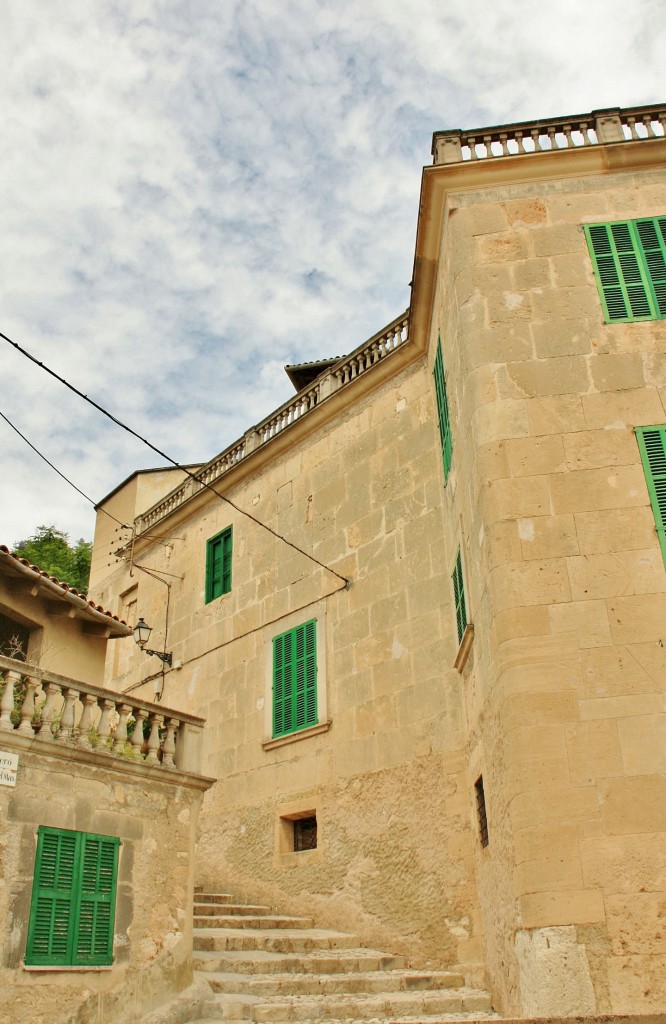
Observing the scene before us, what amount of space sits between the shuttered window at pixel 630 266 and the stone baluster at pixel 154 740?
251 inches

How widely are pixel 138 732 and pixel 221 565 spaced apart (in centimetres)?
722

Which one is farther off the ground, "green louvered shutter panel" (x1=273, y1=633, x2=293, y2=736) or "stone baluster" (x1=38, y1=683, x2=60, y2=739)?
"green louvered shutter panel" (x1=273, y1=633, x2=293, y2=736)

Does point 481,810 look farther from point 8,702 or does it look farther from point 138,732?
point 8,702

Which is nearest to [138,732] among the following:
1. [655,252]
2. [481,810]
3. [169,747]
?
[169,747]

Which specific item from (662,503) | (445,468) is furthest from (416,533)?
(662,503)

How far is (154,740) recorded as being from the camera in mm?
9398

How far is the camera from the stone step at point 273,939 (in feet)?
32.6

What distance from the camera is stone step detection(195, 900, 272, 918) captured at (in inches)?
461

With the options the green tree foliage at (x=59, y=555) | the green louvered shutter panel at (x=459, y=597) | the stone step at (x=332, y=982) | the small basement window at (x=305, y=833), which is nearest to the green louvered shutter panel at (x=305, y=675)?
the small basement window at (x=305, y=833)

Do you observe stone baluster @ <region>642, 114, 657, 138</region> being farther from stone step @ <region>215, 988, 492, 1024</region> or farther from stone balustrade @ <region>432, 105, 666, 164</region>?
stone step @ <region>215, 988, 492, 1024</region>

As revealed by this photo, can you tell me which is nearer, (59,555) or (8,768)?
(8,768)

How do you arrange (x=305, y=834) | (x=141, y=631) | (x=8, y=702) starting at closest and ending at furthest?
1. (x=8, y=702)
2. (x=305, y=834)
3. (x=141, y=631)

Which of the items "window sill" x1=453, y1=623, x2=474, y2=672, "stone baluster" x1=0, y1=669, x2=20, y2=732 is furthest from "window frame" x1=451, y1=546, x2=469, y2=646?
"stone baluster" x1=0, y1=669, x2=20, y2=732

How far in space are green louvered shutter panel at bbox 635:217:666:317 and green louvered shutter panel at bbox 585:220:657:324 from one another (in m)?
0.05
